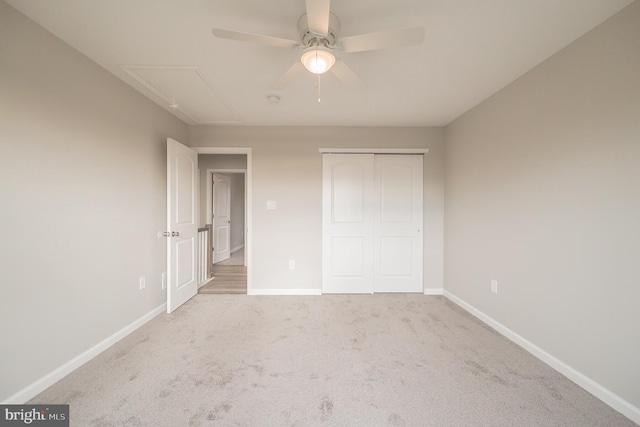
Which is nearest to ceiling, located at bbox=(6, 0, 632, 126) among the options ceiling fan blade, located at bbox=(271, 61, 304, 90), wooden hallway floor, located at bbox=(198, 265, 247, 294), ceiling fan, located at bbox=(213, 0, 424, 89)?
ceiling fan, located at bbox=(213, 0, 424, 89)

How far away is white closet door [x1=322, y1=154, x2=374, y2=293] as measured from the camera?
10.7 feet

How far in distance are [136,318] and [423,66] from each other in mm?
3493

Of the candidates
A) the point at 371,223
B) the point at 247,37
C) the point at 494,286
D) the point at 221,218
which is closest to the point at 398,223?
the point at 371,223

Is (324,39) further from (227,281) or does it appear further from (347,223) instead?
(227,281)

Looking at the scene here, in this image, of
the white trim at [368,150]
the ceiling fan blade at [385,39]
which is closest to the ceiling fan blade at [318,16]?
the ceiling fan blade at [385,39]

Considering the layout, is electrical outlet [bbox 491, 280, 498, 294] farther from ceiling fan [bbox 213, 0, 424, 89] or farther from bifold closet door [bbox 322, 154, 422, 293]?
ceiling fan [bbox 213, 0, 424, 89]

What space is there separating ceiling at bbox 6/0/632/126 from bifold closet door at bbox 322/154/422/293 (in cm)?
84

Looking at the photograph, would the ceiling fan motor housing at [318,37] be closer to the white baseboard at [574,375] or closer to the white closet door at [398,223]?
the white closet door at [398,223]

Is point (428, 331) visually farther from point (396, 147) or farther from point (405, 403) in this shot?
point (396, 147)

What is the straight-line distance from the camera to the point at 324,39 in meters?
1.37

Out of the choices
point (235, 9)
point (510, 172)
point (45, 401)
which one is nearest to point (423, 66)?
point (510, 172)

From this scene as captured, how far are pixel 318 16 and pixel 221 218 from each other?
16.7 feet

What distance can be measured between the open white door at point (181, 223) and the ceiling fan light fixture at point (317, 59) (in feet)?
6.32

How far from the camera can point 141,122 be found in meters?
2.38
